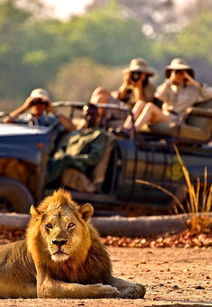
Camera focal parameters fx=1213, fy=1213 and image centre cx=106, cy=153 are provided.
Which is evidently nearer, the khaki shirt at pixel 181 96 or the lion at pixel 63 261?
the lion at pixel 63 261

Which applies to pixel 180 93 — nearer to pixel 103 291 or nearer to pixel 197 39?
pixel 103 291

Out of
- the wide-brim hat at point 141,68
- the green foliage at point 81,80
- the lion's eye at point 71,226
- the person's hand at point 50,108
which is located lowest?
the green foliage at point 81,80

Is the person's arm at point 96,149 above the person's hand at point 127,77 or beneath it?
beneath

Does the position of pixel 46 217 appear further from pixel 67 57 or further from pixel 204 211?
pixel 67 57

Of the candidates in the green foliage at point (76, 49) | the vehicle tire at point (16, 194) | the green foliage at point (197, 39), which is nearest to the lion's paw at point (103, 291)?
the vehicle tire at point (16, 194)

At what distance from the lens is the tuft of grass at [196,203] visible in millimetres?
11328

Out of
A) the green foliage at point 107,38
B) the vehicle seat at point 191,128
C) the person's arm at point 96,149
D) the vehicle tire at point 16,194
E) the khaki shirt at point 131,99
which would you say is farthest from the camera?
the green foliage at point 107,38

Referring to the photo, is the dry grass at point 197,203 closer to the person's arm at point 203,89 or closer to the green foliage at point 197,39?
the person's arm at point 203,89

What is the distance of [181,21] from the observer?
292ft

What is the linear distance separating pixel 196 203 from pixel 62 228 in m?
4.76

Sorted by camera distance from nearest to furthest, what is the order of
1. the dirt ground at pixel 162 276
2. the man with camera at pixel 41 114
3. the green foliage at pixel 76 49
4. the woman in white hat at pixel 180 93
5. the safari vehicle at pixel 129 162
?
the dirt ground at pixel 162 276
the safari vehicle at pixel 129 162
the man with camera at pixel 41 114
the woman in white hat at pixel 180 93
the green foliage at pixel 76 49

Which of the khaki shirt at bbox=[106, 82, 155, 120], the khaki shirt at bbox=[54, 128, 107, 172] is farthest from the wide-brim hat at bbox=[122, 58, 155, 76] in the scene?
the khaki shirt at bbox=[54, 128, 107, 172]

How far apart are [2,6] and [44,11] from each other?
11313 millimetres

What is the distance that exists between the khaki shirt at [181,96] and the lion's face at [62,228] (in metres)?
6.55
